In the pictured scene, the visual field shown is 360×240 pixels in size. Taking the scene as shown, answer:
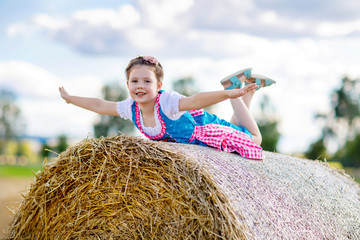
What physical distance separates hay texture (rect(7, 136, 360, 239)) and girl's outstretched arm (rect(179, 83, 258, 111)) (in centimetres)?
41

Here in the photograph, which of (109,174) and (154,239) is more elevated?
(109,174)

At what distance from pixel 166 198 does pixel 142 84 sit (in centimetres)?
114

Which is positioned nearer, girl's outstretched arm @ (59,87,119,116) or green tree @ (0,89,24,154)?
girl's outstretched arm @ (59,87,119,116)

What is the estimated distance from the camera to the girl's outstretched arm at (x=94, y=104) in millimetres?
4190

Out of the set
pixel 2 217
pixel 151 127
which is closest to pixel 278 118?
pixel 2 217

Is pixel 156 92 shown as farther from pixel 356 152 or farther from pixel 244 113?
pixel 356 152

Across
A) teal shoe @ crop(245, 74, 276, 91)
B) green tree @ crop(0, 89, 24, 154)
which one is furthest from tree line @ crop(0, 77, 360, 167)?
teal shoe @ crop(245, 74, 276, 91)

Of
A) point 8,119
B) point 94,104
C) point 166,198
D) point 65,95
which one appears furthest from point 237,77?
point 8,119

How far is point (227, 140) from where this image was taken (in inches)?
150

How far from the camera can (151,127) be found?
3.96m

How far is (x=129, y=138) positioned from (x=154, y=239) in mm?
808

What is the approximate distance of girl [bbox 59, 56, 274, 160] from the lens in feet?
12.2

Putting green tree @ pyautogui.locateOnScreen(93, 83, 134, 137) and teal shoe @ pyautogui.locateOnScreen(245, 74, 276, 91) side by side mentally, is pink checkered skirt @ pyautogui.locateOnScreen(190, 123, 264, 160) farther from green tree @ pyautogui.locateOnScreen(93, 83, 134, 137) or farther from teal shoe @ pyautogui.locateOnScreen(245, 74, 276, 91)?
green tree @ pyautogui.locateOnScreen(93, 83, 134, 137)

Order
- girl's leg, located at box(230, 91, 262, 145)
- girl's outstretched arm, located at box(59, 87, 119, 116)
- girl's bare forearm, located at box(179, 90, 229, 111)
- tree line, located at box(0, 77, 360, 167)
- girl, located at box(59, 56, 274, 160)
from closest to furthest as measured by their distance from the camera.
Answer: girl's bare forearm, located at box(179, 90, 229, 111), girl, located at box(59, 56, 274, 160), girl's outstretched arm, located at box(59, 87, 119, 116), girl's leg, located at box(230, 91, 262, 145), tree line, located at box(0, 77, 360, 167)
